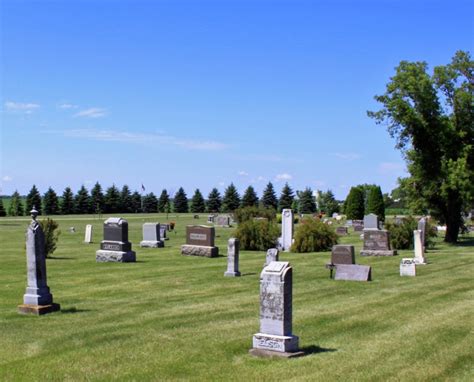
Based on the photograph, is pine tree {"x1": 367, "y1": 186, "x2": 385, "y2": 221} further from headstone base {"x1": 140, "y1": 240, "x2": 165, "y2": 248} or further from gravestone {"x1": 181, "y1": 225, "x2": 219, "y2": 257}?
gravestone {"x1": 181, "y1": 225, "x2": 219, "y2": 257}

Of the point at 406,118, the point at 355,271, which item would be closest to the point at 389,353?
the point at 355,271

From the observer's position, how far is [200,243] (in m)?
27.3

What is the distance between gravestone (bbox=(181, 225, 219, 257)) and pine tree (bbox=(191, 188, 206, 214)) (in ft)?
238

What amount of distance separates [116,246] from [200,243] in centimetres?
422

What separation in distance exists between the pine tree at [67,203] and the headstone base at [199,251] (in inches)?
2824

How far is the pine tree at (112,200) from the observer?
320 ft

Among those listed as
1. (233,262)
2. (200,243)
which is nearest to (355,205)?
(200,243)

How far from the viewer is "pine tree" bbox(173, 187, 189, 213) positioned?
4045 inches

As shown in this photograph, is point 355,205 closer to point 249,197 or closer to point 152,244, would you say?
point 249,197

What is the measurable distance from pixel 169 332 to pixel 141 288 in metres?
6.34

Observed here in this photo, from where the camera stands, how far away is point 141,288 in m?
16.8

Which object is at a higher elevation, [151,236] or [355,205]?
[355,205]

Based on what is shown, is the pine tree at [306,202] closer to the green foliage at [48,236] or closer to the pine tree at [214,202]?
the pine tree at [214,202]

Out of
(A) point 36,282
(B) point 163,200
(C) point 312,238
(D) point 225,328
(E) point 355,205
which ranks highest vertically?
(B) point 163,200
